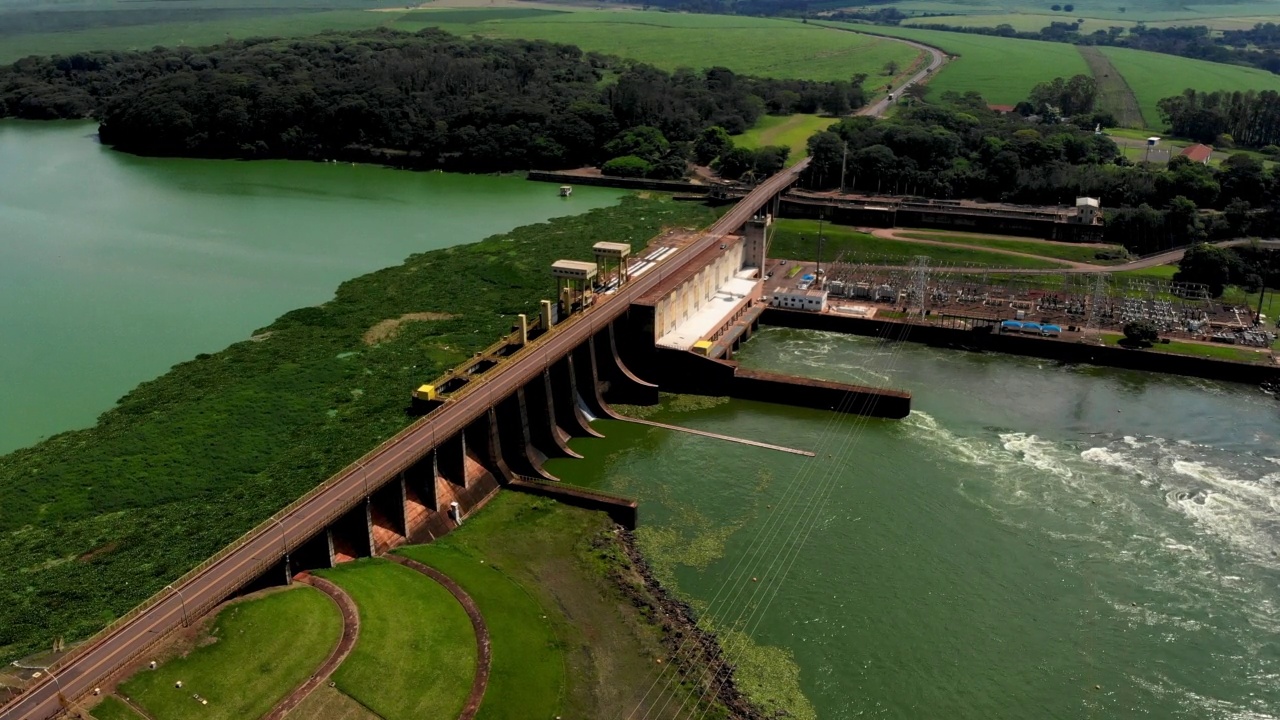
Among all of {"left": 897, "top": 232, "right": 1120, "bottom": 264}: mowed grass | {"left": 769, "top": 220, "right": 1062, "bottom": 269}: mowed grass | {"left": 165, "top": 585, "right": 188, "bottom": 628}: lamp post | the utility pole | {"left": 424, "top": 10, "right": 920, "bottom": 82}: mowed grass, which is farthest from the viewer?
{"left": 424, "top": 10, "right": 920, "bottom": 82}: mowed grass

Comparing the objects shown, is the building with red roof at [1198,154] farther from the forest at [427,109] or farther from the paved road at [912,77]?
the forest at [427,109]

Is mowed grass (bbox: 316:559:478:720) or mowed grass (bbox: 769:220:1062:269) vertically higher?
mowed grass (bbox: 769:220:1062:269)

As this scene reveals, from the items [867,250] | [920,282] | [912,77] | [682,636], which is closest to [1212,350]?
[920,282]

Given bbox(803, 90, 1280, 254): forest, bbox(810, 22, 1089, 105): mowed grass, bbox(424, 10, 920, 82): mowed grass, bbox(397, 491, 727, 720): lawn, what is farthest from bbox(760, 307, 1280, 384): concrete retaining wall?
bbox(424, 10, 920, 82): mowed grass

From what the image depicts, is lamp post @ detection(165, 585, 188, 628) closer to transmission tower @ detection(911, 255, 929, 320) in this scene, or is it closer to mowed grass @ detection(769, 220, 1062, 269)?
transmission tower @ detection(911, 255, 929, 320)

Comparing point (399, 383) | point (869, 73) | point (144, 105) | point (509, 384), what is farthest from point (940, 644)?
point (869, 73)

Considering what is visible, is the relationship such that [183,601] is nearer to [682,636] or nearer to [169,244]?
[682,636]

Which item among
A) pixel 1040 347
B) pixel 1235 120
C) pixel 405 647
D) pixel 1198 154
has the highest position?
pixel 1235 120
